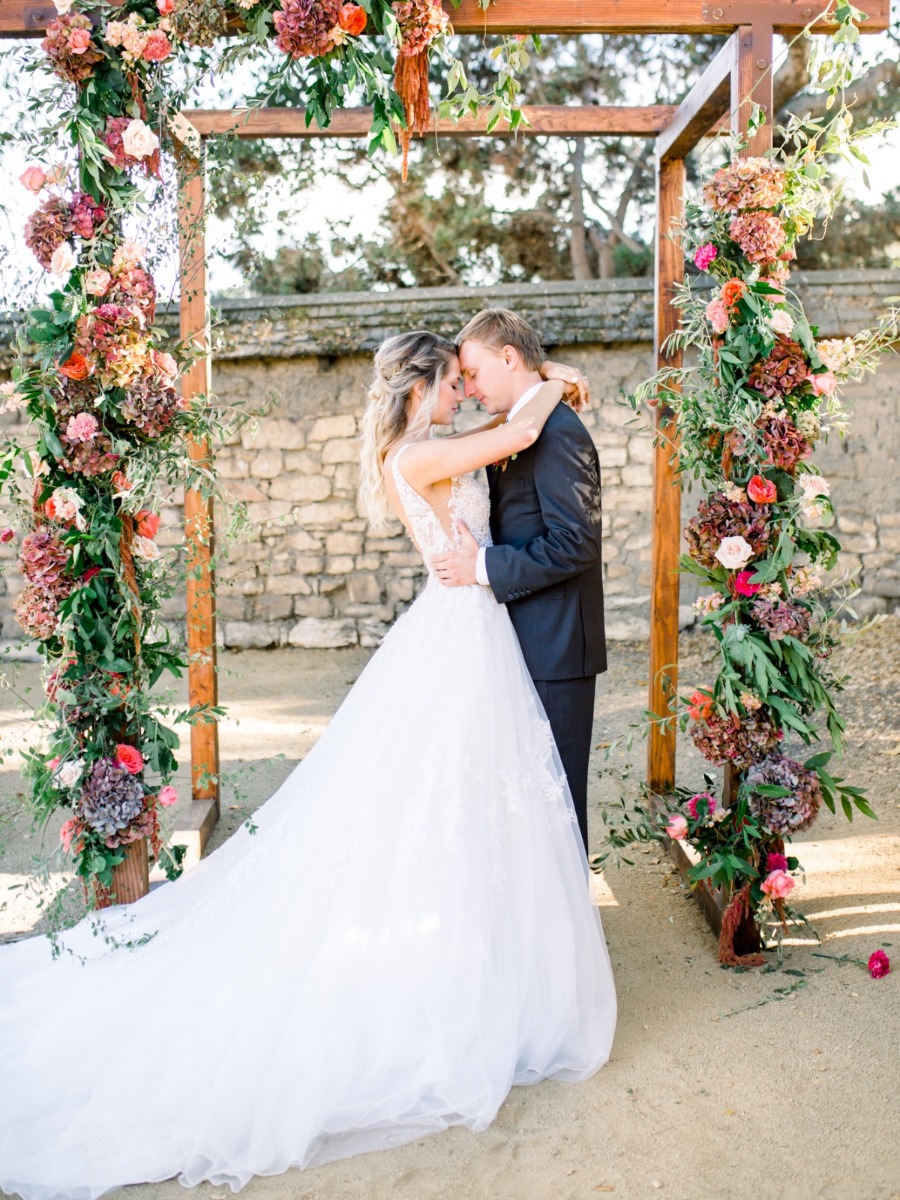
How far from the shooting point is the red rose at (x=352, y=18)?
2.83 meters

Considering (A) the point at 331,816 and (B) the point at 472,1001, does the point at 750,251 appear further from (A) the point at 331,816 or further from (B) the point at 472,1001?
(B) the point at 472,1001

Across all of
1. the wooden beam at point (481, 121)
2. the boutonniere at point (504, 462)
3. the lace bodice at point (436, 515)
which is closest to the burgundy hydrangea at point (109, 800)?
the lace bodice at point (436, 515)

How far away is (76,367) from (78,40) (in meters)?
0.85

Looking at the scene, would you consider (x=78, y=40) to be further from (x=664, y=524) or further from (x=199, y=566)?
(x=664, y=524)

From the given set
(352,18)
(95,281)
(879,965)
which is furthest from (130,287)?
(879,965)

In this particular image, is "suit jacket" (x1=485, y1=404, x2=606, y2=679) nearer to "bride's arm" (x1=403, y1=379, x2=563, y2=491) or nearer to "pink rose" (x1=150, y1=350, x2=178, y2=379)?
"bride's arm" (x1=403, y1=379, x2=563, y2=491)

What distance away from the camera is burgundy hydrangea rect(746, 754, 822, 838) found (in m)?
3.21

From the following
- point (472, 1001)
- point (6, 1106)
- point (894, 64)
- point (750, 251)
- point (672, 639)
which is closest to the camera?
point (6, 1106)

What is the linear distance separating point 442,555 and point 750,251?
1.30 meters

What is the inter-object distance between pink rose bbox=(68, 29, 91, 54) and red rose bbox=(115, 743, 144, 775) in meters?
1.90

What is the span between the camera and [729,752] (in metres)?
3.28

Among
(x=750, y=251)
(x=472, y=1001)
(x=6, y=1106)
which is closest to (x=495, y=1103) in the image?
(x=472, y=1001)

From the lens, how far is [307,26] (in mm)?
2789

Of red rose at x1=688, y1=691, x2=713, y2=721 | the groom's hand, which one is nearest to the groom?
the groom's hand
